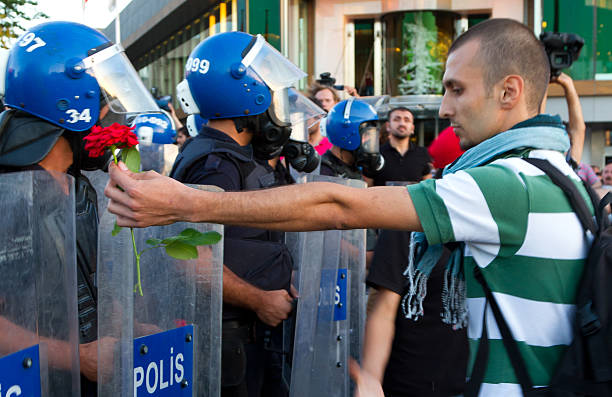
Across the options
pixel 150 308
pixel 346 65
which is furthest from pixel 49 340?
pixel 346 65

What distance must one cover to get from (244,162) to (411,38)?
15888mm

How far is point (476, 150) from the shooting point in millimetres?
1712

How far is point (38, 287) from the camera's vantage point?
4.92 feet

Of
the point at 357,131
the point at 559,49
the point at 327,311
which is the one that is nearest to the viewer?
the point at 327,311

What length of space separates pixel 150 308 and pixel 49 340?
1.03ft

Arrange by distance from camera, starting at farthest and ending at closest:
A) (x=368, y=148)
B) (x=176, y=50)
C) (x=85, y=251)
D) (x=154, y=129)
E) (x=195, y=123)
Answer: (x=176, y=50), (x=154, y=129), (x=195, y=123), (x=368, y=148), (x=85, y=251)

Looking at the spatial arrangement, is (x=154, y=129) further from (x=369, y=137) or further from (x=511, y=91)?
(x=511, y=91)

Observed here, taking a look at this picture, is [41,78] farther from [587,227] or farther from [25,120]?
[587,227]

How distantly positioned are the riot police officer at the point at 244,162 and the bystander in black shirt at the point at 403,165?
3.06 meters

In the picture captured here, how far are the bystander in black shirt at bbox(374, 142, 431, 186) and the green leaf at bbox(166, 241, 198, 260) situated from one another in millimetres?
4481

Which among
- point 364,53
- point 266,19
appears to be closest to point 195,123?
point 266,19

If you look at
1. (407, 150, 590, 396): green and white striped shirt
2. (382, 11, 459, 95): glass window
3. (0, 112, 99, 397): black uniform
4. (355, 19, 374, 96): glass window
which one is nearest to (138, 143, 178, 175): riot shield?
(0, 112, 99, 397): black uniform

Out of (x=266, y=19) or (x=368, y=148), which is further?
(x=266, y=19)

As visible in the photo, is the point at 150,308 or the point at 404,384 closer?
the point at 150,308
